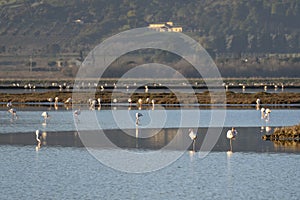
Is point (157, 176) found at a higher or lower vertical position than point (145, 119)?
lower

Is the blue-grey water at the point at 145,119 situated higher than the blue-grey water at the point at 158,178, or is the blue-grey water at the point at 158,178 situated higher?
the blue-grey water at the point at 145,119

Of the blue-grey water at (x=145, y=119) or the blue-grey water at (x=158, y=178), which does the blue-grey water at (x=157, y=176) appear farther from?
the blue-grey water at (x=145, y=119)

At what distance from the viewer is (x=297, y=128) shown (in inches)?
1716

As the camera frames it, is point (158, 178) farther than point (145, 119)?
No

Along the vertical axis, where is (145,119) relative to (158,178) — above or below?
above

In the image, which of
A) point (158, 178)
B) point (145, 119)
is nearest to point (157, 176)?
point (158, 178)

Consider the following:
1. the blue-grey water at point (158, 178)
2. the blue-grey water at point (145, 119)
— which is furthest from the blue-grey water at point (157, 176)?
the blue-grey water at point (145, 119)

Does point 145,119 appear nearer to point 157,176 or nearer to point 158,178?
point 157,176

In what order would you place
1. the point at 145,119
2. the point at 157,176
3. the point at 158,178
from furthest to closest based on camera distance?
the point at 145,119 < the point at 157,176 < the point at 158,178

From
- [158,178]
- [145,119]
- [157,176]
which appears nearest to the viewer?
[158,178]

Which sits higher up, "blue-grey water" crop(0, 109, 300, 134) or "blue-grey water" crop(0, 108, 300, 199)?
"blue-grey water" crop(0, 109, 300, 134)

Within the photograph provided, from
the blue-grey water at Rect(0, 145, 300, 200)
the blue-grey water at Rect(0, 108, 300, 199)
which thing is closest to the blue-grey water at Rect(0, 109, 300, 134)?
the blue-grey water at Rect(0, 108, 300, 199)

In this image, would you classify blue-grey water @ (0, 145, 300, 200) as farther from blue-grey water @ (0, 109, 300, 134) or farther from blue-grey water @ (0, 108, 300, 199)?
blue-grey water @ (0, 109, 300, 134)

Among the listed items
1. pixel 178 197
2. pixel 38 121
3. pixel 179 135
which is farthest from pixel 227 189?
pixel 38 121
